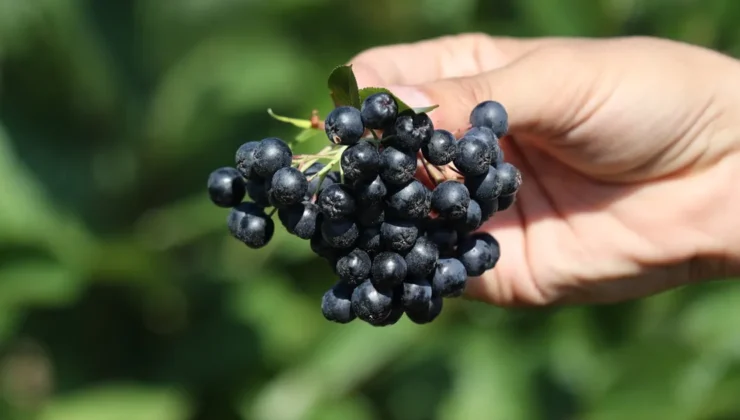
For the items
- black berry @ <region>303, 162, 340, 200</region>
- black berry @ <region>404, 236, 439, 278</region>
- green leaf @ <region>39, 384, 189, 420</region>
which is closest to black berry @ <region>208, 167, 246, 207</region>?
black berry @ <region>303, 162, 340, 200</region>

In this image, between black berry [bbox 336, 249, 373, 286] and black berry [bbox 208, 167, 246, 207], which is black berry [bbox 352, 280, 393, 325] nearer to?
black berry [bbox 336, 249, 373, 286]

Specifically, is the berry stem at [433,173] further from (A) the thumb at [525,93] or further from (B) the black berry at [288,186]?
(B) the black berry at [288,186]

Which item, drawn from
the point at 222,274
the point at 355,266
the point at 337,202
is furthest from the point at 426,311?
the point at 222,274

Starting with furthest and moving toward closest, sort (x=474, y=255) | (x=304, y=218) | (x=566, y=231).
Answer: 1. (x=566, y=231)
2. (x=474, y=255)
3. (x=304, y=218)

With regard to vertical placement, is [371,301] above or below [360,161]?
below

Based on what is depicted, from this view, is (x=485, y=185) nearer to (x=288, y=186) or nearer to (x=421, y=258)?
(x=421, y=258)

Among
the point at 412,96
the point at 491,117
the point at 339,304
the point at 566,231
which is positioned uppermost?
the point at 412,96

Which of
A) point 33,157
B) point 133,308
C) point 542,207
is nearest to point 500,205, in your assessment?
point 542,207
